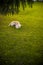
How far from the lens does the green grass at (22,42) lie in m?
2.08

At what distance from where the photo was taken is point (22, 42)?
2.48 metres

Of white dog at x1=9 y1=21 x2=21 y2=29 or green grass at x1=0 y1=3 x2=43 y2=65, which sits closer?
green grass at x1=0 y1=3 x2=43 y2=65

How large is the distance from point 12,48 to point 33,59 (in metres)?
0.34

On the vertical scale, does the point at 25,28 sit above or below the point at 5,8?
below

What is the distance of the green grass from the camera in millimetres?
2082

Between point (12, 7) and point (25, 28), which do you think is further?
point (25, 28)

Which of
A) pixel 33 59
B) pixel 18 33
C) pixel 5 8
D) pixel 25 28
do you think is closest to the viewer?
pixel 5 8

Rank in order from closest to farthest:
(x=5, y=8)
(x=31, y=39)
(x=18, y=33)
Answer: (x=5, y=8) < (x=31, y=39) < (x=18, y=33)

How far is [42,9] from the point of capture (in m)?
3.94

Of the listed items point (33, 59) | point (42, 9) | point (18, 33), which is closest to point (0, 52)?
point (33, 59)

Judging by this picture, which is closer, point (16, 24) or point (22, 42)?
point (22, 42)

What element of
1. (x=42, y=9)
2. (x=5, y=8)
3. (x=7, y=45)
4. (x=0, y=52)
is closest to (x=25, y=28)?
(x=7, y=45)

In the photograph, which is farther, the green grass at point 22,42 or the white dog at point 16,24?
→ the white dog at point 16,24

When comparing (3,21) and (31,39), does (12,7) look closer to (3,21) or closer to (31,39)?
(31,39)
